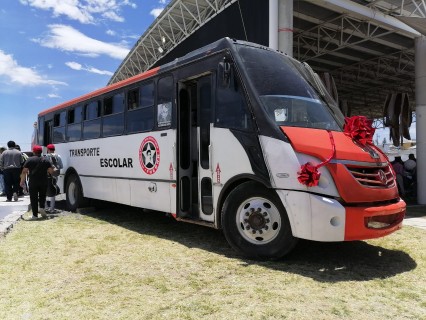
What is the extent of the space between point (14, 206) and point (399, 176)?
12316mm

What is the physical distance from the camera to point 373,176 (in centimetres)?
462

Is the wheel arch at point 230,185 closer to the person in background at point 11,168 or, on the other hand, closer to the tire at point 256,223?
the tire at point 256,223

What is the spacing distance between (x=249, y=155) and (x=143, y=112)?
280 centimetres

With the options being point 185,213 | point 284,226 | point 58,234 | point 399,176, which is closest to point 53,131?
point 58,234

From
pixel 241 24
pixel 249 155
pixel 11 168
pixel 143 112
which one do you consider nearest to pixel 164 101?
pixel 143 112

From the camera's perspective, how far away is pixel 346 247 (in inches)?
223

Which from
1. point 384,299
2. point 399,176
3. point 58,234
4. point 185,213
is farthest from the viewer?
point 399,176

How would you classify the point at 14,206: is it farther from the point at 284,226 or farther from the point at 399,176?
the point at 399,176

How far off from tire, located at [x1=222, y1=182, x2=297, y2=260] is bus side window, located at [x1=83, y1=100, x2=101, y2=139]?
4.46 meters

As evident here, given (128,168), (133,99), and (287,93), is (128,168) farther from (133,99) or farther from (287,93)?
(287,93)

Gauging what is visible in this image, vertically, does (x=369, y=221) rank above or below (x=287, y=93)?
below

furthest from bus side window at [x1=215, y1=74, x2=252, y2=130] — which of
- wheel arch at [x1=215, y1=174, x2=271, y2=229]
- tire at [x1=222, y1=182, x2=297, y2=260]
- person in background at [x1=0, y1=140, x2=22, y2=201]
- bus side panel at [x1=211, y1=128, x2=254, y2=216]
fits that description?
person in background at [x1=0, y1=140, x2=22, y2=201]

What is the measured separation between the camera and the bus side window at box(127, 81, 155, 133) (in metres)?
6.84

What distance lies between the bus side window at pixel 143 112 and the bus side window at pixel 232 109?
5.78 feet
